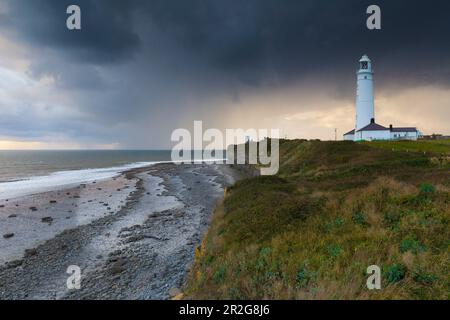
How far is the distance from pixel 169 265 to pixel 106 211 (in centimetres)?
1814

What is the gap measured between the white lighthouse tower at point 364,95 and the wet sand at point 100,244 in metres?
51.7

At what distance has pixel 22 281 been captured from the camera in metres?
14.5

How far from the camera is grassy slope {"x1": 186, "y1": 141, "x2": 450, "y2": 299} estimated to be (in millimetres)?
6758

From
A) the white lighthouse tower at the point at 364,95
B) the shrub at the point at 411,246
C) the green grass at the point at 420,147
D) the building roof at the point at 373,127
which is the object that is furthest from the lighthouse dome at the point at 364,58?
the shrub at the point at 411,246

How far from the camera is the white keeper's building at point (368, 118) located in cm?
6675

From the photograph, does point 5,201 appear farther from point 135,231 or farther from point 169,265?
point 169,265

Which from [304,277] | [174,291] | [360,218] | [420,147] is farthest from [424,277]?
[420,147]

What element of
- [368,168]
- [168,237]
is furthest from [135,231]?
[368,168]

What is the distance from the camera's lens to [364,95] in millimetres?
69125

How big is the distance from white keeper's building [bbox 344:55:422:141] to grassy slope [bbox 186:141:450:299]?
54746mm

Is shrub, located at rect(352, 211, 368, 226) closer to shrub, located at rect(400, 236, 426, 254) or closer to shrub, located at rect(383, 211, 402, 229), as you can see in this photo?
shrub, located at rect(383, 211, 402, 229)

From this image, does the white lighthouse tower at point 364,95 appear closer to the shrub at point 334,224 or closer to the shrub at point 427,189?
the shrub at point 427,189

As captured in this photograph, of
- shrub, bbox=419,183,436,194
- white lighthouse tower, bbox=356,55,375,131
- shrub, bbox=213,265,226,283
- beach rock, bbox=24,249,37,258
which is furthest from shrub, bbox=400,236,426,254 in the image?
white lighthouse tower, bbox=356,55,375,131

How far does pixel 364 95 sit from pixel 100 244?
229 feet
